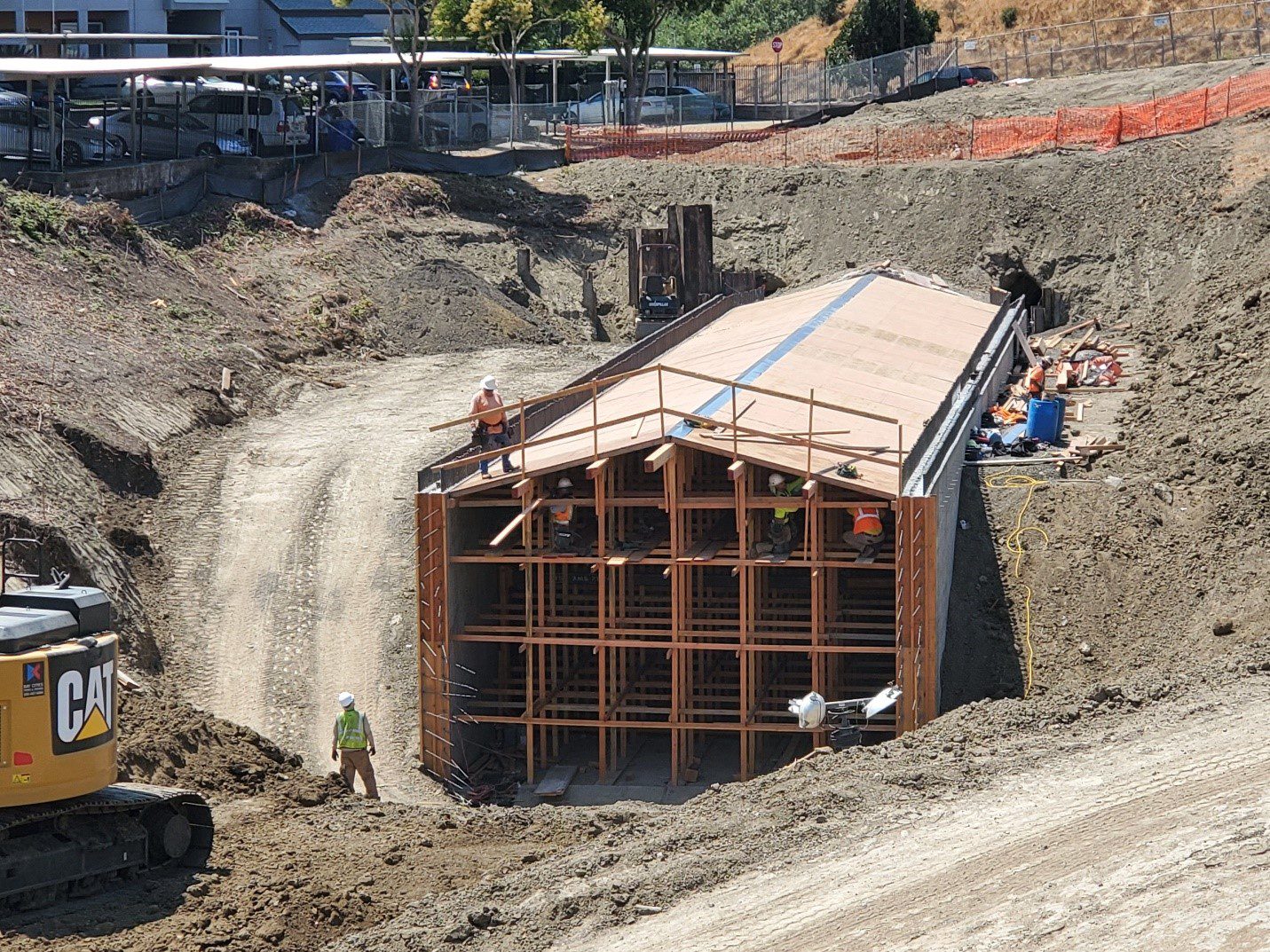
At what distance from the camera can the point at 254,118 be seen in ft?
152

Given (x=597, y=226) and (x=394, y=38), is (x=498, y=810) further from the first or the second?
(x=394, y=38)

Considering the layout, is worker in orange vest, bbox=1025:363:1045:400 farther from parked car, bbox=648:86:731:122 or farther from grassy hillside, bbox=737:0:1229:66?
grassy hillside, bbox=737:0:1229:66

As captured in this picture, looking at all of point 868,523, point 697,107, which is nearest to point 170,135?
point 697,107

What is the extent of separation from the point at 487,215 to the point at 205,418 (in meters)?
16.6

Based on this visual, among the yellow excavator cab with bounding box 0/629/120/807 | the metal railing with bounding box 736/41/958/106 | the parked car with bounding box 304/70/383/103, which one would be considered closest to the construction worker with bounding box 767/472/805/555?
the yellow excavator cab with bounding box 0/629/120/807

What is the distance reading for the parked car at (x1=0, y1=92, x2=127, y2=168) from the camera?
39531 mm

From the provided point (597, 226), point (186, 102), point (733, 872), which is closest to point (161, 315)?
point (186, 102)

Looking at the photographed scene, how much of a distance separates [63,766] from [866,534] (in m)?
10.9

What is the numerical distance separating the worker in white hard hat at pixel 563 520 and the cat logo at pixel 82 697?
808 cm

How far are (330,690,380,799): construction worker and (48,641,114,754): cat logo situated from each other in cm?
478

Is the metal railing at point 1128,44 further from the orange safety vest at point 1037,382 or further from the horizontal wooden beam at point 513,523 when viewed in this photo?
the horizontal wooden beam at point 513,523

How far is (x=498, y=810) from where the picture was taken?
20.2 m

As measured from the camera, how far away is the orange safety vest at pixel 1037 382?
32844 millimetres

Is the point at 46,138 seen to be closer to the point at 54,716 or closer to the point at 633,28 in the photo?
the point at 633,28
